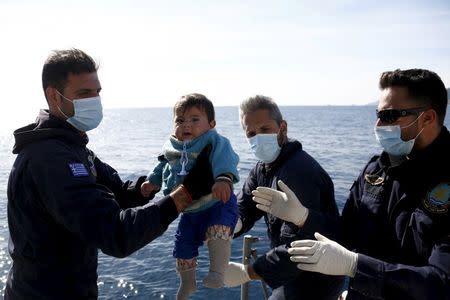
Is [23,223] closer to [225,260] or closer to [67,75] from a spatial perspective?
[67,75]

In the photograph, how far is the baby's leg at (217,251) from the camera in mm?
3709

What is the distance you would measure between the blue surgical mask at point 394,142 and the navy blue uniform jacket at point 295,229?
82cm

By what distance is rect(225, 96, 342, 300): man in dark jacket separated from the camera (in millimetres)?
3838

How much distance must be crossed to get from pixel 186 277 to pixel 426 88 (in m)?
2.77

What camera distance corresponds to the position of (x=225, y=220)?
3.73 m

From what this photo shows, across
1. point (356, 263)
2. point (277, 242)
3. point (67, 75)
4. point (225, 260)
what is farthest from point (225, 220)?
point (67, 75)

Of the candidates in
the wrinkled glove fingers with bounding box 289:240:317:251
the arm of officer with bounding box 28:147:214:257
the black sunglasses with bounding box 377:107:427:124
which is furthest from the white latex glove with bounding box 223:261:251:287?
the black sunglasses with bounding box 377:107:427:124

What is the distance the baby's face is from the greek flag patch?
1.31 m

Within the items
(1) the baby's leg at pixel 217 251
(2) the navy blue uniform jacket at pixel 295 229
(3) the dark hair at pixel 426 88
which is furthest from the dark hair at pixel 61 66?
(3) the dark hair at pixel 426 88

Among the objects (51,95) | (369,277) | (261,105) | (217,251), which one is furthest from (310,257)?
(51,95)

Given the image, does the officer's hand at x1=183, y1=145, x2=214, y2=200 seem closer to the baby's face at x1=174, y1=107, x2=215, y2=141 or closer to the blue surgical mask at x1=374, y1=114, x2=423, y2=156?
the baby's face at x1=174, y1=107, x2=215, y2=141

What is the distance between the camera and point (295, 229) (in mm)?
3832

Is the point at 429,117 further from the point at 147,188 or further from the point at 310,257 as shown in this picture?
the point at 147,188

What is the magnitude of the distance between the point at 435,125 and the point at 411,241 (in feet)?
3.07
